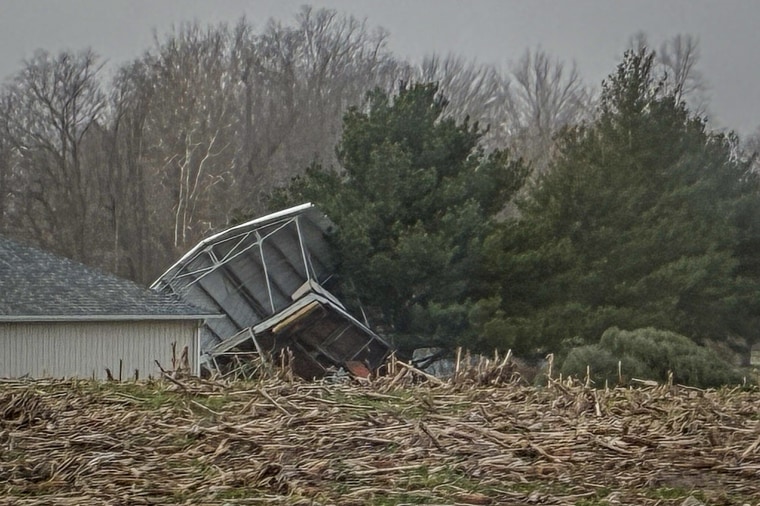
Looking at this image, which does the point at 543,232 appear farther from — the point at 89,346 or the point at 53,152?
the point at 53,152

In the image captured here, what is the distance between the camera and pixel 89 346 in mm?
27812

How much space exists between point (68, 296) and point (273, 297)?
5.16 meters

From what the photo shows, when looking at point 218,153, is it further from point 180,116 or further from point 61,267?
point 61,267

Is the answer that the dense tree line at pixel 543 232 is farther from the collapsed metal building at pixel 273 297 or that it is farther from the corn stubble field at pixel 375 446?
the corn stubble field at pixel 375 446

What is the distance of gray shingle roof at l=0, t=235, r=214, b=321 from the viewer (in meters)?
27.1

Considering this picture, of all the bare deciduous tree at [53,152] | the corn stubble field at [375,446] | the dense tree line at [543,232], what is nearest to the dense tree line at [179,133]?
the bare deciduous tree at [53,152]

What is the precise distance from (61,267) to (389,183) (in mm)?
9349

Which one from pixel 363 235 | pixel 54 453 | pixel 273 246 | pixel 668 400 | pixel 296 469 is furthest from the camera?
pixel 363 235

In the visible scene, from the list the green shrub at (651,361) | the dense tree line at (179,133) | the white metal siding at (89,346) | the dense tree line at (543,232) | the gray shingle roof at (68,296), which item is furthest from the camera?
the dense tree line at (179,133)

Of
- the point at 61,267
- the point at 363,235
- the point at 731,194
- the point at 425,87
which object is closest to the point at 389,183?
the point at 363,235

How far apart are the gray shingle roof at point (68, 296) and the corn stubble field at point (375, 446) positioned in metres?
21.4

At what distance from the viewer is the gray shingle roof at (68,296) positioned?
27109 millimetres

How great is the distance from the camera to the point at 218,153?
53562mm

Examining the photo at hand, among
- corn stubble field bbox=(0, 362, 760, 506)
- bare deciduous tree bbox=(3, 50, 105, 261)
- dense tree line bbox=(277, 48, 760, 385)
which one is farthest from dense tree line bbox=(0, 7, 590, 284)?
corn stubble field bbox=(0, 362, 760, 506)
